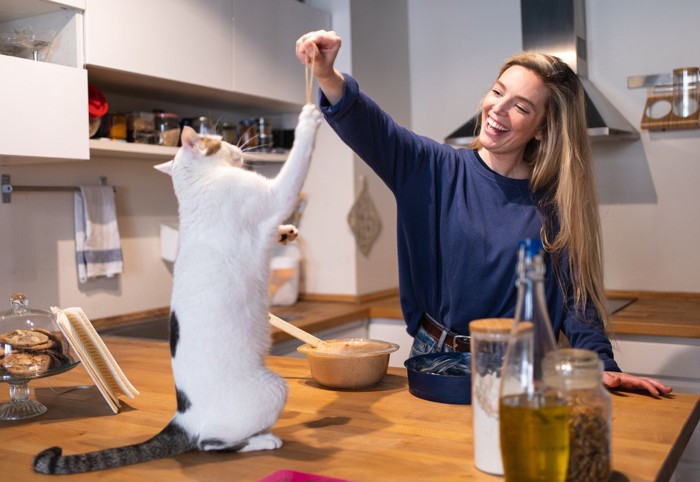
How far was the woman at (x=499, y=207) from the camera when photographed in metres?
1.50

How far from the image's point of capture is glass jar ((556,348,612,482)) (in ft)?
2.71

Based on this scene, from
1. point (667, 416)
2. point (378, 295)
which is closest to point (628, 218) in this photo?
point (378, 295)

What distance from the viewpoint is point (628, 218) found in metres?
3.04

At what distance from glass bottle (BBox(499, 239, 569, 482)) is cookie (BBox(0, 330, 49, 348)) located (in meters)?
0.87

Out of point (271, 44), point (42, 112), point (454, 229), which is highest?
point (271, 44)

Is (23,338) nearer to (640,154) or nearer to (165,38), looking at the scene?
(165,38)

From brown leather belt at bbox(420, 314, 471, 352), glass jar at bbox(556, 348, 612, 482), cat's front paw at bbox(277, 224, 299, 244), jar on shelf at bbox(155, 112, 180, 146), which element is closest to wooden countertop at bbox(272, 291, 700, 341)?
jar on shelf at bbox(155, 112, 180, 146)

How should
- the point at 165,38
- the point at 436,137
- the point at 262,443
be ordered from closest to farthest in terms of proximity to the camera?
the point at 262,443
the point at 165,38
the point at 436,137

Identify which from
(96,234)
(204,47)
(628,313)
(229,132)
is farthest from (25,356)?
(628,313)

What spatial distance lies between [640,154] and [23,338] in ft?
8.34

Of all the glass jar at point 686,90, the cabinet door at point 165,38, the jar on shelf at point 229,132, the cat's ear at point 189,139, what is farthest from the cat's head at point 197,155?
the glass jar at point 686,90

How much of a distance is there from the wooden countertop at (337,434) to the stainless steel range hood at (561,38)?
1.81 metres

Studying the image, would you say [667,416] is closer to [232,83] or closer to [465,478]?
[465,478]

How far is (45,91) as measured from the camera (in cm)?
197
